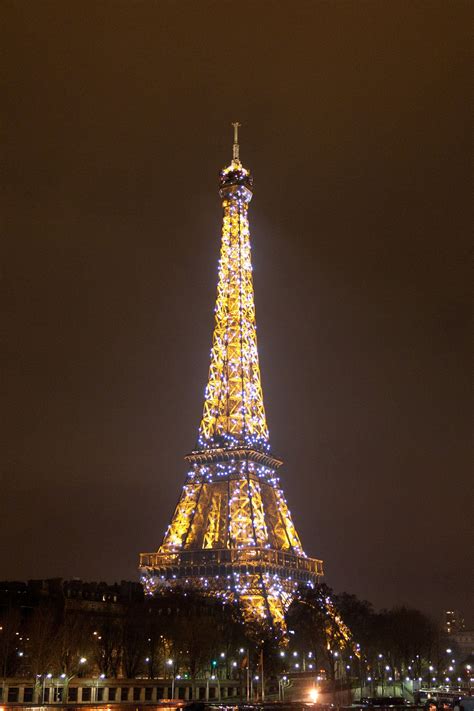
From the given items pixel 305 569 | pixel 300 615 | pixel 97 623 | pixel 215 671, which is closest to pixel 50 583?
pixel 97 623

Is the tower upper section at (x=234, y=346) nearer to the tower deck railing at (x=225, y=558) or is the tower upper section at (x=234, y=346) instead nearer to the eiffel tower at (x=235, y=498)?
the eiffel tower at (x=235, y=498)

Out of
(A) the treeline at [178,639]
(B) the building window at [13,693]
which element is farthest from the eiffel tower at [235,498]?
(B) the building window at [13,693]

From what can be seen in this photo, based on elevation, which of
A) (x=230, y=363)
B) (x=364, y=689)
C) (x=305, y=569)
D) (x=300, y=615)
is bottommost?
(x=364, y=689)

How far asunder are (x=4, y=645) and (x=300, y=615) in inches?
1383

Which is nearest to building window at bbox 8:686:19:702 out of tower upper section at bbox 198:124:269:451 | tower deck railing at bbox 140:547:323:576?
tower deck railing at bbox 140:547:323:576

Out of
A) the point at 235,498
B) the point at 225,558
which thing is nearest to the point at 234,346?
the point at 235,498

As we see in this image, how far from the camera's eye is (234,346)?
421 feet

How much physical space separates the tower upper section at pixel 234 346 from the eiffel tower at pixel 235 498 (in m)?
0.16

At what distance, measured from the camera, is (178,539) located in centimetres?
11450

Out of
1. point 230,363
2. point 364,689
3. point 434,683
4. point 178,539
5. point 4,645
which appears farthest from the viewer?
point 434,683

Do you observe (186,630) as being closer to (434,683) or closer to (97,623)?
(97,623)

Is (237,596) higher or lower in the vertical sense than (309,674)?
higher

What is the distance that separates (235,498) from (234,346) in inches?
978

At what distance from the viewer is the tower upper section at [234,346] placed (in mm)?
122812
